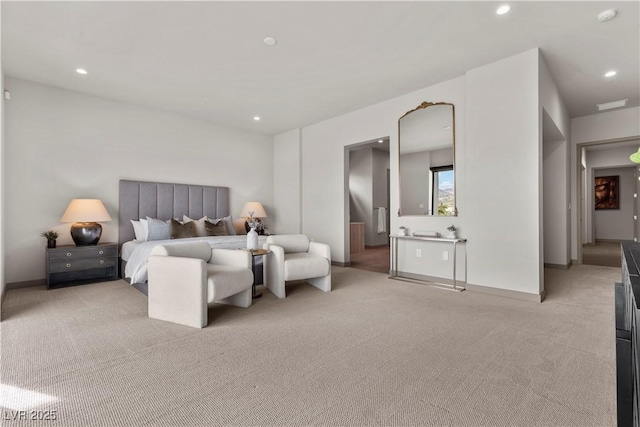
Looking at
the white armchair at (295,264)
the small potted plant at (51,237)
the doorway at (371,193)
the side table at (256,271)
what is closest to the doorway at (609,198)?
the doorway at (371,193)

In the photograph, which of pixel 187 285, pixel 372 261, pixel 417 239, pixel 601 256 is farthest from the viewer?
pixel 601 256

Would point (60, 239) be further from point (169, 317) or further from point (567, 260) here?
point (567, 260)

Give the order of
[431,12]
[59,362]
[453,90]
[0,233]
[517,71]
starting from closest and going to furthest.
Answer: [59,362]
[431,12]
[0,233]
[517,71]
[453,90]

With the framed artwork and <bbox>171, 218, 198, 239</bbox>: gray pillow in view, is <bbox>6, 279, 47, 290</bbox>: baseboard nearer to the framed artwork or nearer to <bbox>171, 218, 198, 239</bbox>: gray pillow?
<bbox>171, 218, 198, 239</bbox>: gray pillow

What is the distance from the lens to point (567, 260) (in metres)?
5.58

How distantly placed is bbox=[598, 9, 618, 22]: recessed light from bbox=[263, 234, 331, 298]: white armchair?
3.57m

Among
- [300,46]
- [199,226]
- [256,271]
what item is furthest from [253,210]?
[300,46]

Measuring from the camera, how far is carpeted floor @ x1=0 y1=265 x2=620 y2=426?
1570mm

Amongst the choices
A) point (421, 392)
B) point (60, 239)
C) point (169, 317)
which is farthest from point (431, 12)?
point (60, 239)

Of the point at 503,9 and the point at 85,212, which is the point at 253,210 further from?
the point at 503,9

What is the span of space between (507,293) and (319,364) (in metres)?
2.77

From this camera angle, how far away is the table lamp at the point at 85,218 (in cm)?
429

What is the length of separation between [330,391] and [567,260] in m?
5.83

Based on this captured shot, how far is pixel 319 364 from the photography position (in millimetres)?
2055
